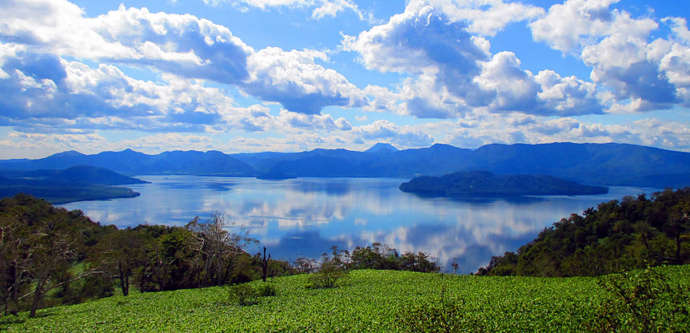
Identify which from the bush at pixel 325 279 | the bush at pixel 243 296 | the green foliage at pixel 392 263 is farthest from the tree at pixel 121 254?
the green foliage at pixel 392 263

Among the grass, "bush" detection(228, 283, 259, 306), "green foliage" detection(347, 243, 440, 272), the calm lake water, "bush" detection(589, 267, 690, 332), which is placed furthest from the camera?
the calm lake water

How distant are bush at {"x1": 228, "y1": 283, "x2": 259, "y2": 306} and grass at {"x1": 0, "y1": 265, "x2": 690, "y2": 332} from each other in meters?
0.40

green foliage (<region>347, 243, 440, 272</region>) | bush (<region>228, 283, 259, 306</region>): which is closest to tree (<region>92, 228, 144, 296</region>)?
bush (<region>228, 283, 259, 306</region>)

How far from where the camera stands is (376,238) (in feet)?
287

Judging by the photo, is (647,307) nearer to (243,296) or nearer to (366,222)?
(243,296)

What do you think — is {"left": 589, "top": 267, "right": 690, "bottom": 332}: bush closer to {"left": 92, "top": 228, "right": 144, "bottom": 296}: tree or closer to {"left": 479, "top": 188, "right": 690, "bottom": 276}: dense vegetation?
{"left": 479, "top": 188, "right": 690, "bottom": 276}: dense vegetation

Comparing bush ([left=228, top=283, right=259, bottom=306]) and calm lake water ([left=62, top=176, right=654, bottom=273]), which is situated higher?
bush ([left=228, top=283, right=259, bottom=306])

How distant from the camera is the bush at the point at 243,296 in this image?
19.3 m

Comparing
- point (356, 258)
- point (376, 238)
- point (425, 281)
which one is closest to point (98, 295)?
point (356, 258)

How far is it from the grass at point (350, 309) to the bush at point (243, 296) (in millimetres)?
403

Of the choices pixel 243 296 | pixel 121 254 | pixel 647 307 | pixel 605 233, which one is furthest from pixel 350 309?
pixel 605 233

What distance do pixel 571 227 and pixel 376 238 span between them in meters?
38.9

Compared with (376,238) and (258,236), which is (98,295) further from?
(376,238)

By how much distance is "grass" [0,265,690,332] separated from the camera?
1174 cm
